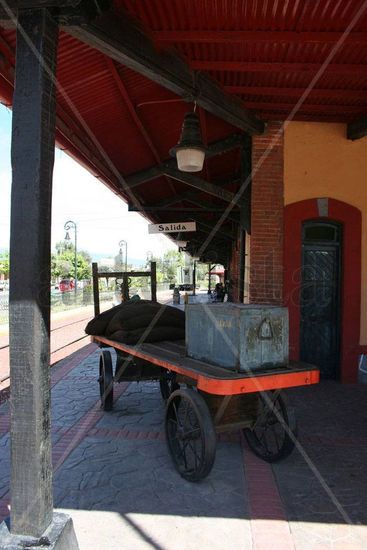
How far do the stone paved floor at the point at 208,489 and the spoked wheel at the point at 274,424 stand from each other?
11 centimetres

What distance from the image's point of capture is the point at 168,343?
16.7 ft

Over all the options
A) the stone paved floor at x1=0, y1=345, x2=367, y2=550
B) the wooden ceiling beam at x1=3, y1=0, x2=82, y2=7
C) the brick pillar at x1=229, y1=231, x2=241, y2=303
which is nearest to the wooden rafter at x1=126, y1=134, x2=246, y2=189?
Answer: the brick pillar at x1=229, y1=231, x2=241, y2=303

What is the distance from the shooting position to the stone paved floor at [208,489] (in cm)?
305

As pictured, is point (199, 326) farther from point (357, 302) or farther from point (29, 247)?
point (357, 302)

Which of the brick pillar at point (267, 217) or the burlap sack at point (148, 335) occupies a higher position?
the brick pillar at point (267, 217)

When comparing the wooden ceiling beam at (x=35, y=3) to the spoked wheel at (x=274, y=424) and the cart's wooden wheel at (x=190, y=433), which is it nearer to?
the cart's wooden wheel at (x=190, y=433)

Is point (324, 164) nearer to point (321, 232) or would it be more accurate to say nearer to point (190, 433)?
point (321, 232)

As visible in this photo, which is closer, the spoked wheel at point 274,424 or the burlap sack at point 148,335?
the spoked wheel at point 274,424

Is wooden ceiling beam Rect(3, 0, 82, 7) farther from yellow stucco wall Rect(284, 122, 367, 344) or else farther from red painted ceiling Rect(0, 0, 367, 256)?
yellow stucco wall Rect(284, 122, 367, 344)

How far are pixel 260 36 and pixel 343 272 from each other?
4.12 metres

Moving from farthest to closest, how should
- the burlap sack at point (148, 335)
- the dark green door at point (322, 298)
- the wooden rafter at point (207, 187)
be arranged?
the wooden rafter at point (207, 187) < the dark green door at point (322, 298) < the burlap sack at point (148, 335)

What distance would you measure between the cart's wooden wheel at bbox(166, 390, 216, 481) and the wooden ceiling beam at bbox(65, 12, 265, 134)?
2.80 meters

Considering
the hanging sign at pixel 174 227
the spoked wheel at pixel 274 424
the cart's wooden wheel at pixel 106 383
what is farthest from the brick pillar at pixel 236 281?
the spoked wheel at pixel 274 424

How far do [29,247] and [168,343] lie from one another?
2.80 metres
